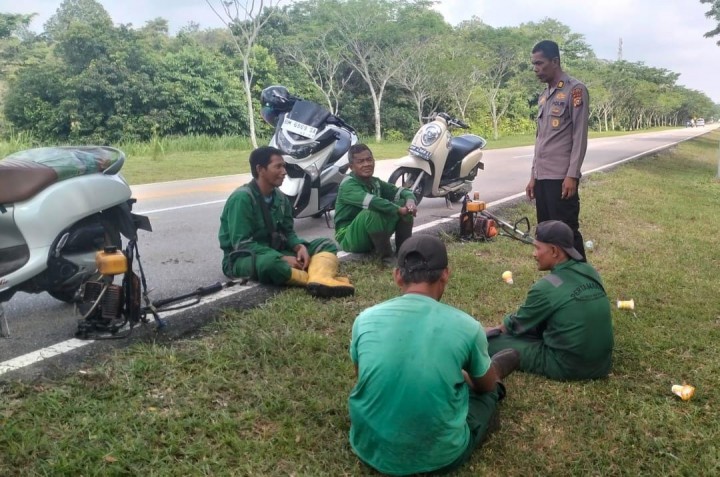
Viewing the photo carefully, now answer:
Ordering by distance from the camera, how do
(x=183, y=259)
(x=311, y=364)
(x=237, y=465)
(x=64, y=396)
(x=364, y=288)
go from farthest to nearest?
(x=183, y=259)
(x=364, y=288)
(x=311, y=364)
(x=64, y=396)
(x=237, y=465)

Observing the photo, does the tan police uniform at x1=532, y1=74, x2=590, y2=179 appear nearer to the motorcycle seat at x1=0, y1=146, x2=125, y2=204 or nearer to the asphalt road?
the asphalt road

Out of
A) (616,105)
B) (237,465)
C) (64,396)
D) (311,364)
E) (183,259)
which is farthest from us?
(616,105)

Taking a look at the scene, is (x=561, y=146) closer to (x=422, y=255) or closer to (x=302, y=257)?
(x=302, y=257)

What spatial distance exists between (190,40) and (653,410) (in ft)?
100

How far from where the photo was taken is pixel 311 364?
3.39 m

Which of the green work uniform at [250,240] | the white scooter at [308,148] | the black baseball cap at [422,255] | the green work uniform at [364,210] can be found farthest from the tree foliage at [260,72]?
the black baseball cap at [422,255]

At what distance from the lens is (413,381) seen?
227cm

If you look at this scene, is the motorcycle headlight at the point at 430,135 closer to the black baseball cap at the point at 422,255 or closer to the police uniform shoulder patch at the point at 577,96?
the police uniform shoulder patch at the point at 577,96

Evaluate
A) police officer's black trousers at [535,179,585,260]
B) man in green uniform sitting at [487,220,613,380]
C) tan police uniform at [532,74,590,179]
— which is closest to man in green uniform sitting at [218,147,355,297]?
man in green uniform sitting at [487,220,613,380]

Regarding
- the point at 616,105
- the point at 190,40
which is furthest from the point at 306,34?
the point at 616,105

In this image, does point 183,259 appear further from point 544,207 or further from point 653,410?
point 653,410

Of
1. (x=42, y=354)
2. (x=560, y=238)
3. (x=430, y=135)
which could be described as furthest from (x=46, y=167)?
(x=430, y=135)

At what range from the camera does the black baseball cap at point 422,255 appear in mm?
2426

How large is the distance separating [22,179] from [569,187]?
A: 12.0ft
